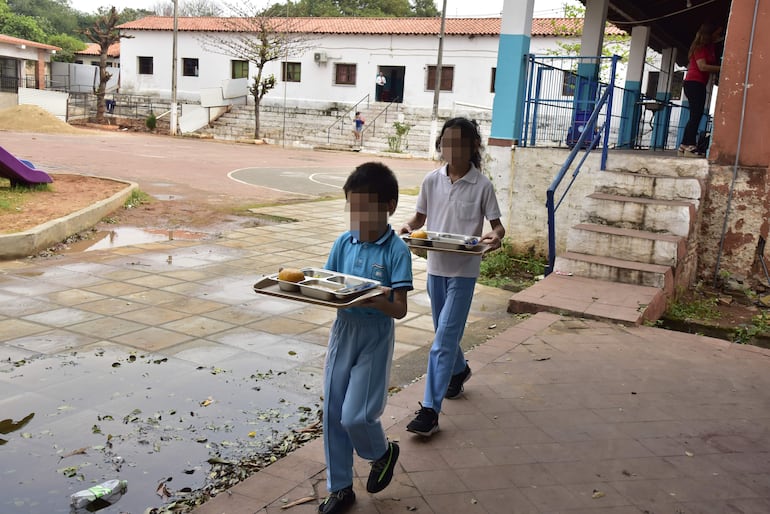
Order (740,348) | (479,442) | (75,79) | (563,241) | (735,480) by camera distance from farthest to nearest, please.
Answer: (75,79) < (563,241) < (740,348) < (479,442) < (735,480)

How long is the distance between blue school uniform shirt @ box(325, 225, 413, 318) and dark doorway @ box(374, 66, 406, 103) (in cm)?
3453

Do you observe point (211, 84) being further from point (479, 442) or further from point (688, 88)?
point (479, 442)

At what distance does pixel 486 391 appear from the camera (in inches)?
171

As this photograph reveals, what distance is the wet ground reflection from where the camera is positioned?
10.2ft

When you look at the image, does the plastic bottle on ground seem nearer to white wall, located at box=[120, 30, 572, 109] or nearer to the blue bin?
the blue bin

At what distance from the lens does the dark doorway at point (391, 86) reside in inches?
1441

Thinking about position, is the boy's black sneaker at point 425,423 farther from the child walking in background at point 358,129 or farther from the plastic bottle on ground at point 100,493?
the child walking in background at point 358,129

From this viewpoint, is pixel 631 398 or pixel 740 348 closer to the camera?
pixel 631 398

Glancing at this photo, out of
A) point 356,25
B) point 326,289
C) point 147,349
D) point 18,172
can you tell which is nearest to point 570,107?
point 147,349

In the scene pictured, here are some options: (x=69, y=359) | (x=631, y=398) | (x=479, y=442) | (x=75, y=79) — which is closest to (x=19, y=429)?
(x=69, y=359)

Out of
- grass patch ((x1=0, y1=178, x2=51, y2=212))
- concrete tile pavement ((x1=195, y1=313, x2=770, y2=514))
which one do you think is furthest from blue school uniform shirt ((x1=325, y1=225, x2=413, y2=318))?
grass patch ((x1=0, y1=178, x2=51, y2=212))

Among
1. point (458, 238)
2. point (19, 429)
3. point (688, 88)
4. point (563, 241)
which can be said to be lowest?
point (19, 429)

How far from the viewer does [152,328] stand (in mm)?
5340

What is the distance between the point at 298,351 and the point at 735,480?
2.99 metres
